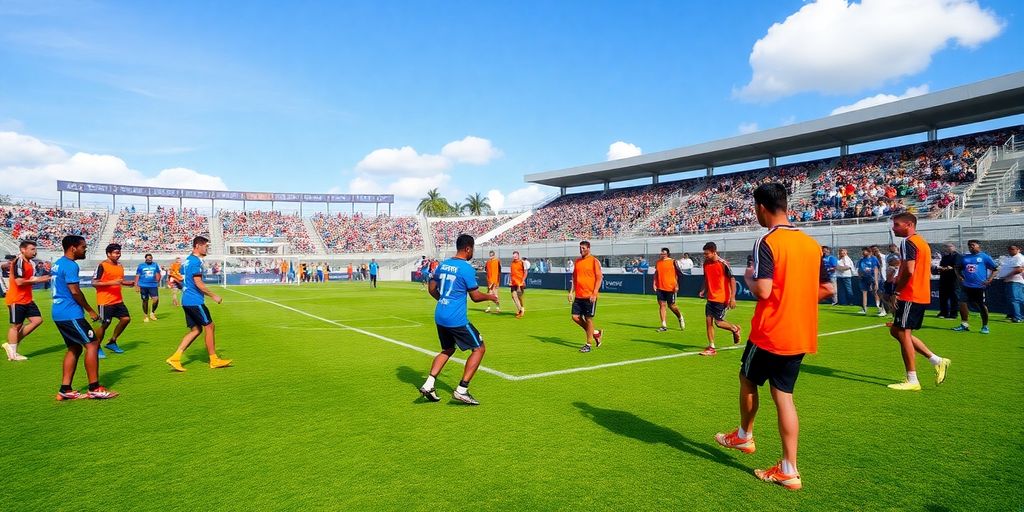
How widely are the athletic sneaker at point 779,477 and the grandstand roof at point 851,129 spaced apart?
3378 centimetres

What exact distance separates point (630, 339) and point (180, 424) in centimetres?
848

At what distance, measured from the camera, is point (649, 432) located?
17.0ft

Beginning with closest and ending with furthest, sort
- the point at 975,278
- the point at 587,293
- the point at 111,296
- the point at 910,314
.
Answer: the point at 910,314 < the point at 587,293 < the point at 111,296 < the point at 975,278

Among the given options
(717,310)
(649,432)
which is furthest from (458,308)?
(717,310)

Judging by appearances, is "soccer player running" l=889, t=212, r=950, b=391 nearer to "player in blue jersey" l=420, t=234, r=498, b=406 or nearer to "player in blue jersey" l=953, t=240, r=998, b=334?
"player in blue jersey" l=420, t=234, r=498, b=406

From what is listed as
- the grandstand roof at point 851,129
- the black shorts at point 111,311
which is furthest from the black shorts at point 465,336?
the grandstand roof at point 851,129

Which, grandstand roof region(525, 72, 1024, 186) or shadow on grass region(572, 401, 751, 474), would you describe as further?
grandstand roof region(525, 72, 1024, 186)

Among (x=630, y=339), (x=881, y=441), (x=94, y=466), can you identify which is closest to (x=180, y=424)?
(x=94, y=466)

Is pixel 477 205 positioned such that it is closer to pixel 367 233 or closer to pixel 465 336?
pixel 367 233

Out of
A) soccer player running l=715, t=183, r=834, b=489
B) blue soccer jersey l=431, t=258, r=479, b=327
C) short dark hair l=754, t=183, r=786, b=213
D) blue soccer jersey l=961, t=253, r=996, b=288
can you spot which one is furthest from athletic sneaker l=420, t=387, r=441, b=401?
blue soccer jersey l=961, t=253, r=996, b=288

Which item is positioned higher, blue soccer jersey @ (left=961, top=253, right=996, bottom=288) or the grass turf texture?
blue soccer jersey @ (left=961, top=253, right=996, bottom=288)

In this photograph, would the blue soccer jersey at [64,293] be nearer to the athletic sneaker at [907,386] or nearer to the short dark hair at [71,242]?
the short dark hair at [71,242]

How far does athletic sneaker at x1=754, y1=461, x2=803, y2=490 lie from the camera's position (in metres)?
3.91

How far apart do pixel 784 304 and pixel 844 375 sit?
4903mm
